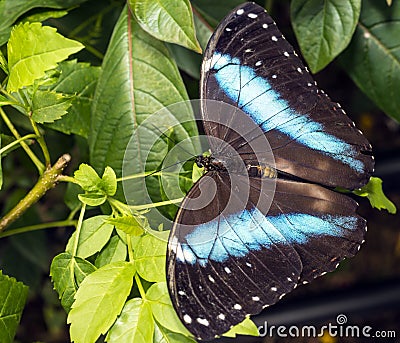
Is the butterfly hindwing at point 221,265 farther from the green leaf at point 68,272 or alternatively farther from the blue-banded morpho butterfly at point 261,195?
the green leaf at point 68,272

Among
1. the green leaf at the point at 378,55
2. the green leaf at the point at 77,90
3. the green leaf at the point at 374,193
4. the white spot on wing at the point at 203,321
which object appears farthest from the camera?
the green leaf at the point at 378,55

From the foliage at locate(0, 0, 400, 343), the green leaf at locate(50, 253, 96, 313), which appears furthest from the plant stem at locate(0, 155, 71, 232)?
the green leaf at locate(50, 253, 96, 313)

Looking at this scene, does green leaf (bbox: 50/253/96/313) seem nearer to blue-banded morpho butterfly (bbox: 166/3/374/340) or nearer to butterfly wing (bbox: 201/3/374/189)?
blue-banded morpho butterfly (bbox: 166/3/374/340)

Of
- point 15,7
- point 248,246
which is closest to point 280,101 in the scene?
point 248,246

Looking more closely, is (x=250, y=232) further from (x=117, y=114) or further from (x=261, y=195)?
(x=117, y=114)

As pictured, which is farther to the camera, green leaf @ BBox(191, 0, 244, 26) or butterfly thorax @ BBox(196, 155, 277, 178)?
green leaf @ BBox(191, 0, 244, 26)

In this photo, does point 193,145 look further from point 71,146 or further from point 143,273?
point 71,146

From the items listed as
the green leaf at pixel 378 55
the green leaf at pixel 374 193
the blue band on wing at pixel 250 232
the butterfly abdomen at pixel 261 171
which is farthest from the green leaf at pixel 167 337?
the green leaf at pixel 378 55

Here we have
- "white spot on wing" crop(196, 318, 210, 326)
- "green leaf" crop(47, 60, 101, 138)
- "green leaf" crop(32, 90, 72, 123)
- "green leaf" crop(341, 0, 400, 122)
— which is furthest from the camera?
"green leaf" crop(341, 0, 400, 122)
